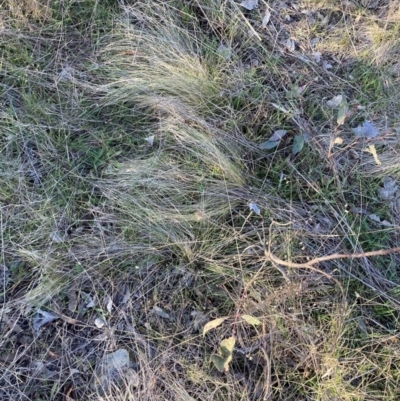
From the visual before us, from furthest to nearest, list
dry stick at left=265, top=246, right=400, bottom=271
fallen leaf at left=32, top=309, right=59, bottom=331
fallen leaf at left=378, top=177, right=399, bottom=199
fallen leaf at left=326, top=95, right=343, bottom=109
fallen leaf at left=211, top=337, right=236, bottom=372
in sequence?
fallen leaf at left=326, top=95, right=343, bottom=109
fallen leaf at left=378, top=177, right=399, bottom=199
fallen leaf at left=32, top=309, right=59, bottom=331
dry stick at left=265, top=246, right=400, bottom=271
fallen leaf at left=211, top=337, right=236, bottom=372

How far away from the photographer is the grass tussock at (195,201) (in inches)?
75.3

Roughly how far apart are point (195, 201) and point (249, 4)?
53.7 inches

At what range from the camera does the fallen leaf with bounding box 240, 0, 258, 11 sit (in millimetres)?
2789

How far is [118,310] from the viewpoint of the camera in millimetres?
2006

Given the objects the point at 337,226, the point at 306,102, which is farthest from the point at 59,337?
the point at 306,102

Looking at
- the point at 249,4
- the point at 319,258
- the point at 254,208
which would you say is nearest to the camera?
the point at 319,258

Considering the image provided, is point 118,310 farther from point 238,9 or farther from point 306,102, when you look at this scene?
point 238,9

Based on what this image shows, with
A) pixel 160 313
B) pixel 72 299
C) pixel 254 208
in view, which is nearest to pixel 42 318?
pixel 72 299

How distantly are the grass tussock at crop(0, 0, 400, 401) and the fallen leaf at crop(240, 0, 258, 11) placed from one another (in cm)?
3

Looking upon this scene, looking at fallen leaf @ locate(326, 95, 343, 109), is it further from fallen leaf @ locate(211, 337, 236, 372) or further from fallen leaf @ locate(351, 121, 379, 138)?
fallen leaf @ locate(211, 337, 236, 372)

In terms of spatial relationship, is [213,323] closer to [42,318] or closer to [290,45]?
[42,318]

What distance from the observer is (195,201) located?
2.21m

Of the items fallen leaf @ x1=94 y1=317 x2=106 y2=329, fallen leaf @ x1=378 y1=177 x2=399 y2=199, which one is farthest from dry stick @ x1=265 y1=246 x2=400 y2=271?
fallen leaf @ x1=94 y1=317 x2=106 y2=329

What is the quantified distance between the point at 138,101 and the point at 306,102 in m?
0.91
